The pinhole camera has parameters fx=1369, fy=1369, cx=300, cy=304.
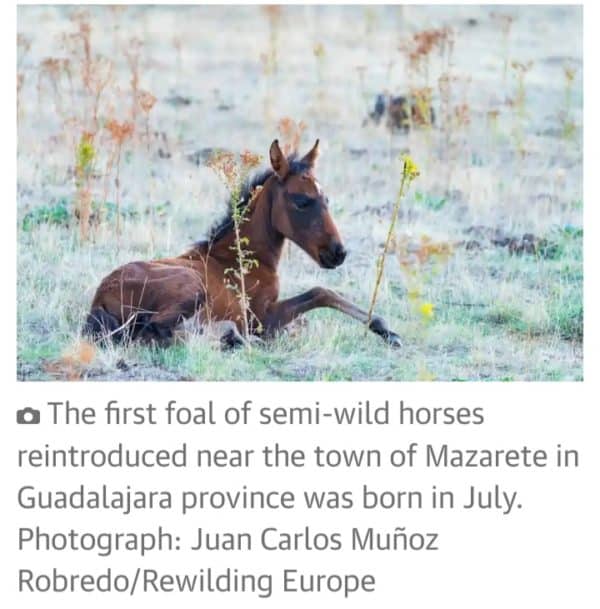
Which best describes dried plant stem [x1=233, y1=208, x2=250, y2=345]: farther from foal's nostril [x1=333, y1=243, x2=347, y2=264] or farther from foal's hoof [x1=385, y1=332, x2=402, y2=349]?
foal's hoof [x1=385, y1=332, x2=402, y2=349]

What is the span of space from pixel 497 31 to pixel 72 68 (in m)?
6.65

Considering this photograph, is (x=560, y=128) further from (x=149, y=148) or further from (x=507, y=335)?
(x=507, y=335)

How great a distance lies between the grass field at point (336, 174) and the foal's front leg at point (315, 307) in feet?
0.37

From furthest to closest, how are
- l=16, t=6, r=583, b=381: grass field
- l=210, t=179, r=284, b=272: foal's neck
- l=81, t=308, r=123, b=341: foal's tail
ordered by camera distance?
l=210, t=179, r=284, b=272: foal's neck → l=16, t=6, r=583, b=381: grass field → l=81, t=308, r=123, b=341: foal's tail

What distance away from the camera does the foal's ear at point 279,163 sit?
31.8 feet

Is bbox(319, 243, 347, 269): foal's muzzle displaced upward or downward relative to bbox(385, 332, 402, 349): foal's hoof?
upward

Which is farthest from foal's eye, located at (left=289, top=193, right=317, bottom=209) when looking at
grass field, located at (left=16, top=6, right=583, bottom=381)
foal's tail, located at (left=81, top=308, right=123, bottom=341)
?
foal's tail, located at (left=81, top=308, right=123, bottom=341)

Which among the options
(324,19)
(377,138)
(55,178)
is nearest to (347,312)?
(55,178)

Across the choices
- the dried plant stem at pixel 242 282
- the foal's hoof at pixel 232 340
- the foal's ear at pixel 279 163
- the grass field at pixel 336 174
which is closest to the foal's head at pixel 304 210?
the foal's ear at pixel 279 163

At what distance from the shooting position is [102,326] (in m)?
9.12

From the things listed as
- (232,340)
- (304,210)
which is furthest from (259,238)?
(232,340)

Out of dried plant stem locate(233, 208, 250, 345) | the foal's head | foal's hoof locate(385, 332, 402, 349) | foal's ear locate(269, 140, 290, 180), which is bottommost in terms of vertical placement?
foal's hoof locate(385, 332, 402, 349)

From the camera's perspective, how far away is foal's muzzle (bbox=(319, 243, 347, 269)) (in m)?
9.54

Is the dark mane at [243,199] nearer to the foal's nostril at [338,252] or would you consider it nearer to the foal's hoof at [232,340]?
the foal's nostril at [338,252]
